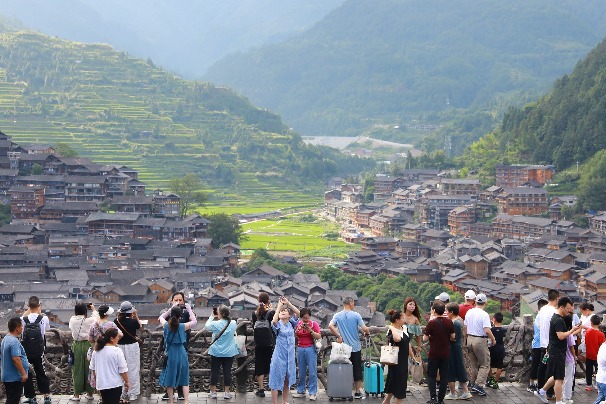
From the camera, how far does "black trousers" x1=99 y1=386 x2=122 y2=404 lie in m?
9.87

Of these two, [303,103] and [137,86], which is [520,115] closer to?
[137,86]

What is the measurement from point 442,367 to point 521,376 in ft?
4.94

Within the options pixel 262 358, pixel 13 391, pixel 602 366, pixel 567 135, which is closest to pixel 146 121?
pixel 567 135

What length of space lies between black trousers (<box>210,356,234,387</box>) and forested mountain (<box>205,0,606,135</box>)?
119 meters

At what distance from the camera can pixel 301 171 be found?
259 feet

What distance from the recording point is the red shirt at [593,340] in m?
11.2

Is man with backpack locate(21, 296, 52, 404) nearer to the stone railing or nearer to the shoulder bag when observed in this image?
the stone railing

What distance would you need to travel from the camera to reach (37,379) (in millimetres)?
10719

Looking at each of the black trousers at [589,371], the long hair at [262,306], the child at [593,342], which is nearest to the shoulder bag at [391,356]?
the long hair at [262,306]

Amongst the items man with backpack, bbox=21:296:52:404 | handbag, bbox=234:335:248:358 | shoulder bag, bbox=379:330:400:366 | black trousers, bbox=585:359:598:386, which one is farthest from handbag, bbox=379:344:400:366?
man with backpack, bbox=21:296:52:404

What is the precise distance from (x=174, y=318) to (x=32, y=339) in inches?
58.8

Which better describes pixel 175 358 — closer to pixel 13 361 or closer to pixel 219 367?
pixel 219 367

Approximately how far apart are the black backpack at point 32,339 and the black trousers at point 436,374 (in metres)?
4.08

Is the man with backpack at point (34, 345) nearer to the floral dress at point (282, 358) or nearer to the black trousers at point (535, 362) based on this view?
the floral dress at point (282, 358)
